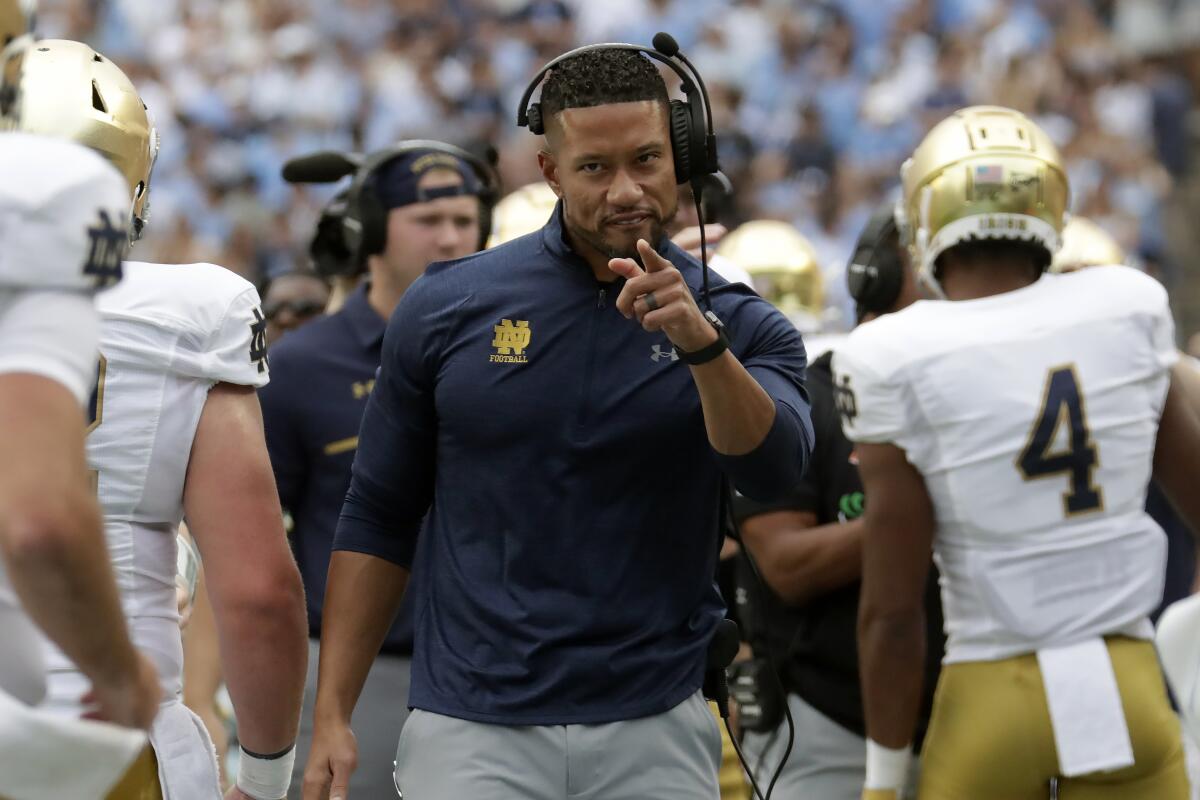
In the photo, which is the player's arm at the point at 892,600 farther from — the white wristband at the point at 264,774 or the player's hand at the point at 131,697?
the player's hand at the point at 131,697

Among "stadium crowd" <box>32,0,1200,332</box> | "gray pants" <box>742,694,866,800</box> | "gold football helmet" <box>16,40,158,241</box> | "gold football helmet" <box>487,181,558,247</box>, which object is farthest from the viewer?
"stadium crowd" <box>32,0,1200,332</box>

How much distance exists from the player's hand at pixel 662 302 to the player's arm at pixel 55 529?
969 mm

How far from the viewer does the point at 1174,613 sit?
3.45 meters

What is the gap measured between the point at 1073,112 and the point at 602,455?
39.6 ft

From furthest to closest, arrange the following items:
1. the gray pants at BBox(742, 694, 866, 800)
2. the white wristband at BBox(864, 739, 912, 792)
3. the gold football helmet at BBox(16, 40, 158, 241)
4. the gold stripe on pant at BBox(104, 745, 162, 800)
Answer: the gray pants at BBox(742, 694, 866, 800) → the white wristband at BBox(864, 739, 912, 792) → the gold football helmet at BBox(16, 40, 158, 241) → the gold stripe on pant at BBox(104, 745, 162, 800)

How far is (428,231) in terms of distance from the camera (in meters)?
4.93

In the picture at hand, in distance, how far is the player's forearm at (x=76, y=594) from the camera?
201 cm

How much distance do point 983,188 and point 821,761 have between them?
4.90 ft

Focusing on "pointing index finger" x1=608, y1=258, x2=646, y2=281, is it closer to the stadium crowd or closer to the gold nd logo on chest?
the gold nd logo on chest

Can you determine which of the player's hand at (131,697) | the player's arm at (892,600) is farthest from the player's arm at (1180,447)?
the player's hand at (131,697)

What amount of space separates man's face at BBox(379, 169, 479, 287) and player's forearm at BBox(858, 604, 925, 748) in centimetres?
171

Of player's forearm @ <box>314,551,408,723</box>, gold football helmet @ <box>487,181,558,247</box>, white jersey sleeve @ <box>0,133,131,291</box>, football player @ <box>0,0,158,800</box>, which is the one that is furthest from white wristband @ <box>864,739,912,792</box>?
gold football helmet @ <box>487,181,558,247</box>

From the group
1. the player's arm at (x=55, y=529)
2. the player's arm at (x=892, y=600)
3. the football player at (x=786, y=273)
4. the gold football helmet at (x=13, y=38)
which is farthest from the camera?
the football player at (x=786, y=273)

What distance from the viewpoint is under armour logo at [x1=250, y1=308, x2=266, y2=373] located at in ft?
9.92
